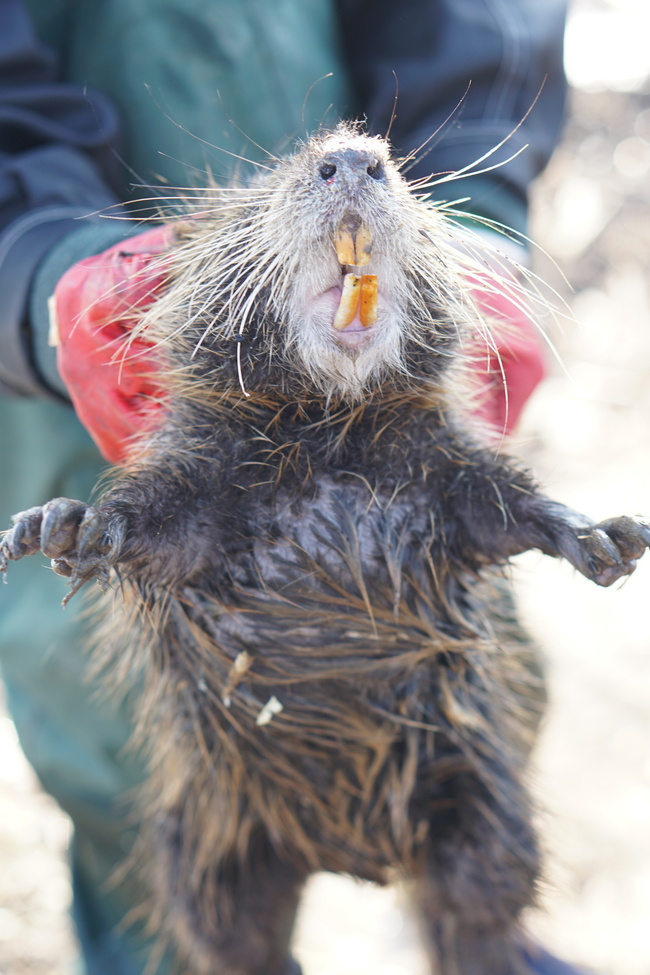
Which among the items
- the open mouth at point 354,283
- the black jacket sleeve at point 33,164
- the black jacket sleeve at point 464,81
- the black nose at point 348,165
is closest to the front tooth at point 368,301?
the open mouth at point 354,283

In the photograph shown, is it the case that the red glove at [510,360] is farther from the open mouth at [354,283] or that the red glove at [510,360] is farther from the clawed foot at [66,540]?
the clawed foot at [66,540]

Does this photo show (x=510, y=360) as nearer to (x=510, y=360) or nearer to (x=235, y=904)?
(x=510, y=360)

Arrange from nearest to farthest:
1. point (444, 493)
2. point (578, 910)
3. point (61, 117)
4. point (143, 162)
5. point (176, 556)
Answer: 1. point (176, 556)
2. point (444, 493)
3. point (61, 117)
4. point (143, 162)
5. point (578, 910)

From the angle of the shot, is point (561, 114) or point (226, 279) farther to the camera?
point (561, 114)

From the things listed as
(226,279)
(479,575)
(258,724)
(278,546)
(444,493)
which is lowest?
(258,724)

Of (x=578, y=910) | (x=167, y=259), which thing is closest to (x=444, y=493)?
(x=167, y=259)

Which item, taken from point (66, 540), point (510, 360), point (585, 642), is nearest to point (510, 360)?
point (510, 360)

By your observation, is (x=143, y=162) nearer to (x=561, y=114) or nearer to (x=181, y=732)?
(x=561, y=114)
